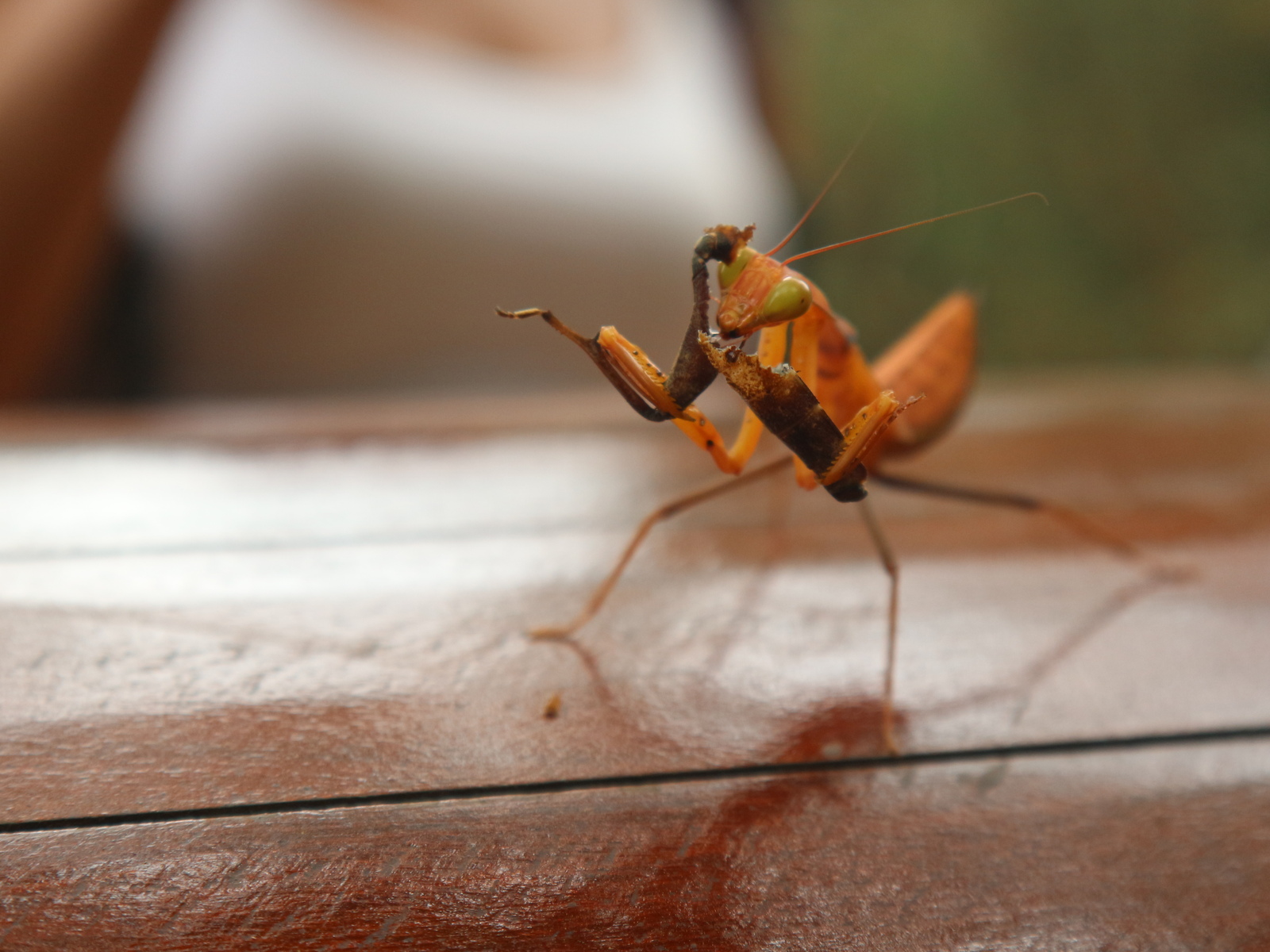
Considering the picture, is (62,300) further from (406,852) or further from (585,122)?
(406,852)

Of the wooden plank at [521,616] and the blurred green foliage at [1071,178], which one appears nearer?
the wooden plank at [521,616]

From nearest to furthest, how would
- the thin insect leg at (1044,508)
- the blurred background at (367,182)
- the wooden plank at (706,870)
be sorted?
the wooden plank at (706,870), the thin insect leg at (1044,508), the blurred background at (367,182)

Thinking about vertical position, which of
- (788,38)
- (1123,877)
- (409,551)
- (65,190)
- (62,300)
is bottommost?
(1123,877)

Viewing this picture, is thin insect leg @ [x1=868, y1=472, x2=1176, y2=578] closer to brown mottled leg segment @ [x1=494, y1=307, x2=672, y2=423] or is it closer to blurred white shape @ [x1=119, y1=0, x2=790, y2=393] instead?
brown mottled leg segment @ [x1=494, y1=307, x2=672, y2=423]

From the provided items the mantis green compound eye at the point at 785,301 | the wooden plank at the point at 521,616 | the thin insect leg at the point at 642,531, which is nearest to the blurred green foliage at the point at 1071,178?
the wooden plank at the point at 521,616

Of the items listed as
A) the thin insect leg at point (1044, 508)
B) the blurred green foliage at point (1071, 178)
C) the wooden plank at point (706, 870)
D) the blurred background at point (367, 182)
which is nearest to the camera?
the wooden plank at point (706, 870)

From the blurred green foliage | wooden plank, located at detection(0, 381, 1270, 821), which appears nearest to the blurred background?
the blurred green foliage

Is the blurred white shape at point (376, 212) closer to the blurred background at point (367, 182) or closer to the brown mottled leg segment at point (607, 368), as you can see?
the blurred background at point (367, 182)

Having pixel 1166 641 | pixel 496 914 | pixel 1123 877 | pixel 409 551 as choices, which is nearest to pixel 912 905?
pixel 1123 877
